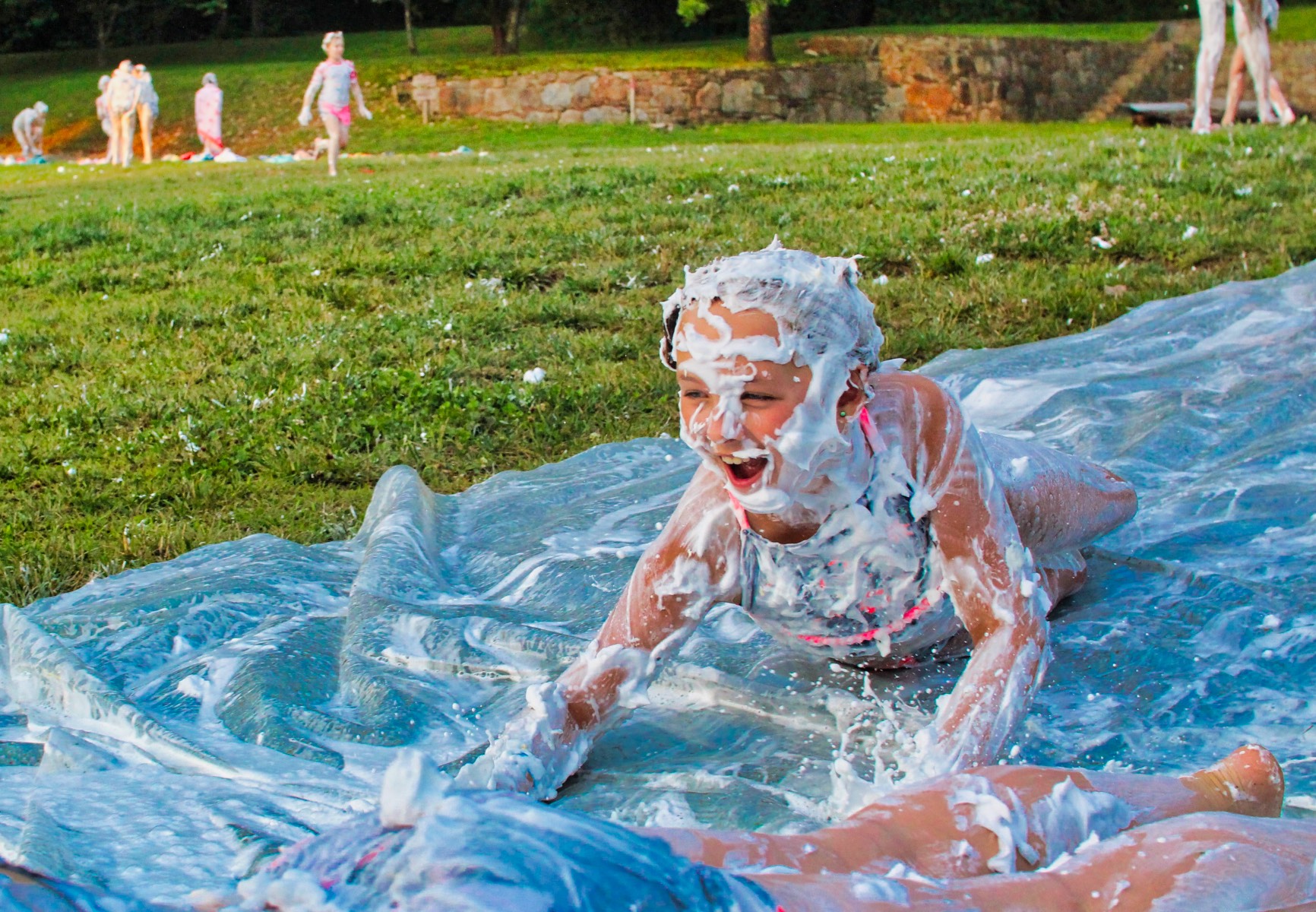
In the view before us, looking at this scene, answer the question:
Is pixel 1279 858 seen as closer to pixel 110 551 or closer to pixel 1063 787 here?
pixel 1063 787

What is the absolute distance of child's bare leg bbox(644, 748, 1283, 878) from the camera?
6.98 ft

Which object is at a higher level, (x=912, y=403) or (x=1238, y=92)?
(x=1238, y=92)

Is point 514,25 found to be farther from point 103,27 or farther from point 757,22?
point 103,27

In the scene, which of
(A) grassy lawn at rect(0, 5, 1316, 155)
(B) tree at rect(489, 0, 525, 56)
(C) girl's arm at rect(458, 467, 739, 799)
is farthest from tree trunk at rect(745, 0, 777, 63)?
(C) girl's arm at rect(458, 467, 739, 799)

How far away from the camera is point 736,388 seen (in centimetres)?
270

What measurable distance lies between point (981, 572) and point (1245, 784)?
658 millimetres

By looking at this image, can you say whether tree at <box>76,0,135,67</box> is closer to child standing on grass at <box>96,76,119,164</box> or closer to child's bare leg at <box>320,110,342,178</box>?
child standing on grass at <box>96,76,119,164</box>

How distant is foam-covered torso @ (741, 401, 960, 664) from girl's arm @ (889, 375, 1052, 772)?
0.19ft

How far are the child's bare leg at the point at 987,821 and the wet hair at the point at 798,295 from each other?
0.87 m

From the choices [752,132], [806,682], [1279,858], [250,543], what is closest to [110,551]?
[250,543]

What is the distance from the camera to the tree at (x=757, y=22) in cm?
2533

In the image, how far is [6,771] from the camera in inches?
116

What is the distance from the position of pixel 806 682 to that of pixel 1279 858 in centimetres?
138

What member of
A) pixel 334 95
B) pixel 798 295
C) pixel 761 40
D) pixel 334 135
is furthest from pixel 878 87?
pixel 798 295
